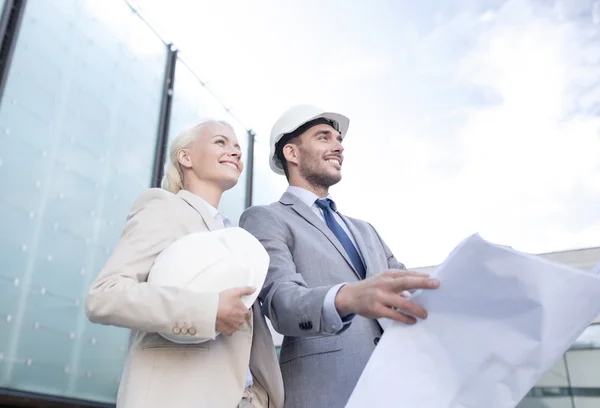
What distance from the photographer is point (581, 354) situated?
3.00 meters

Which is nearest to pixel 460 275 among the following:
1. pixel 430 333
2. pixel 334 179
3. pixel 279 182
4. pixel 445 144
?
pixel 430 333

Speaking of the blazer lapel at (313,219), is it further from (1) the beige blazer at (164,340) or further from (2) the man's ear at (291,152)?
(1) the beige blazer at (164,340)

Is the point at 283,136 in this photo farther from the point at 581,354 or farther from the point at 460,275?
the point at 581,354

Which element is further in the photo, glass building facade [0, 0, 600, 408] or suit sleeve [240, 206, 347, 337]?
glass building facade [0, 0, 600, 408]

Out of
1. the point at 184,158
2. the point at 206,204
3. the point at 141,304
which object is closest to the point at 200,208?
the point at 206,204

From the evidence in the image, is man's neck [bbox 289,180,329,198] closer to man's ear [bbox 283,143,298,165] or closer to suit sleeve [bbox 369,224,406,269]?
man's ear [bbox 283,143,298,165]

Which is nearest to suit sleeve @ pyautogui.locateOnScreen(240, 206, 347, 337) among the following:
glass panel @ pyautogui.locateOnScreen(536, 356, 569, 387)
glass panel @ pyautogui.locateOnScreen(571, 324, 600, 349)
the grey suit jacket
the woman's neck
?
the grey suit jacket

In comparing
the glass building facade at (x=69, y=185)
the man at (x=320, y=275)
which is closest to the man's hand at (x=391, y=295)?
the man at (x=320, y=275)

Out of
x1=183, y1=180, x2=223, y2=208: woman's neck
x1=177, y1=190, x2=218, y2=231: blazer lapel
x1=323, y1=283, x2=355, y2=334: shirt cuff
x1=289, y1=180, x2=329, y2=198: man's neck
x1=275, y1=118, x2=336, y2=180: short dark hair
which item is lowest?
x1=323, y1=283, x2=355, y2=334: shirt cuff

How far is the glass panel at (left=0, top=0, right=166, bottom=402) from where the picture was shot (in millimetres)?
2486

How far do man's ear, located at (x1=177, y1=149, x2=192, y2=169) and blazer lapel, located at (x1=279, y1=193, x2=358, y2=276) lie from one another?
0.98ft

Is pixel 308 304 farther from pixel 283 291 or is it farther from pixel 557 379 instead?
pixel 557 379

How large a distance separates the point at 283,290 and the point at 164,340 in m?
0.26

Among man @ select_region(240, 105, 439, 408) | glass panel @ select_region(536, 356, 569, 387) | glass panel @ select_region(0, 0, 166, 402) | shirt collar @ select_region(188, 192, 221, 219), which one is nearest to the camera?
man @ select_region(240, 105, 439, 408)
